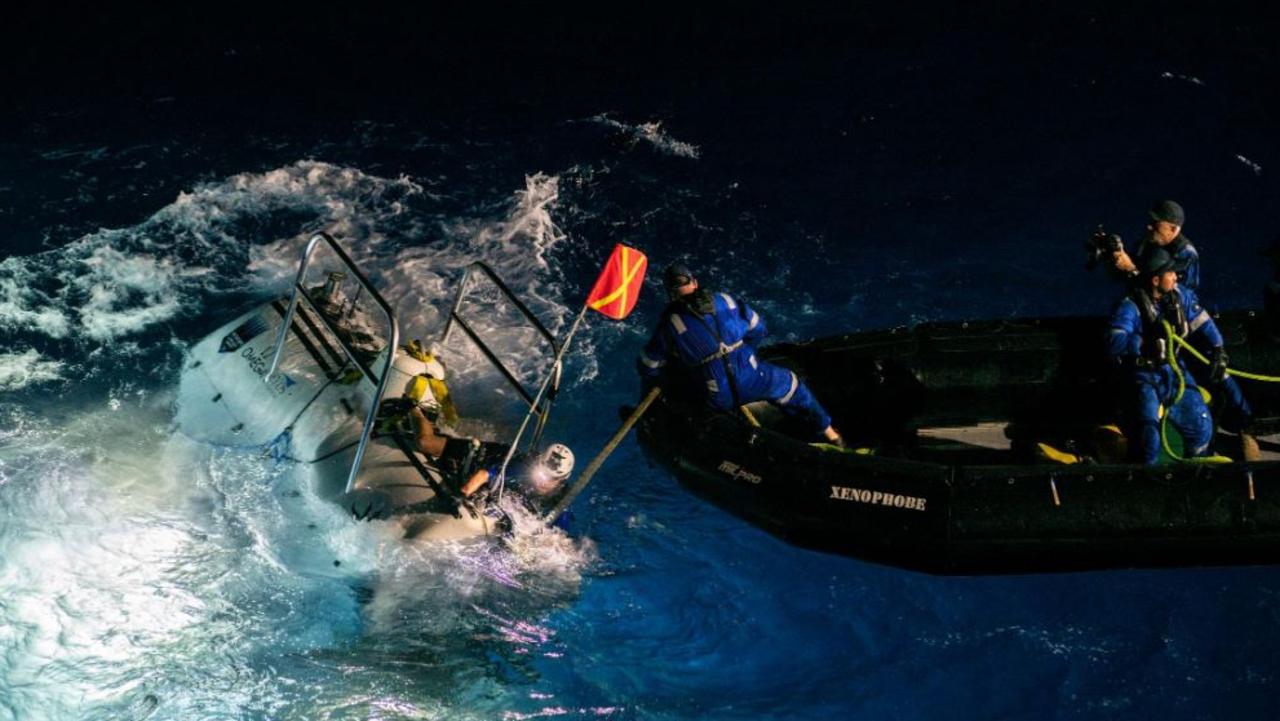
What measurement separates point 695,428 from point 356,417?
237 centimetres

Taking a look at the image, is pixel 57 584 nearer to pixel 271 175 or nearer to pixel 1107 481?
pixel 271 175

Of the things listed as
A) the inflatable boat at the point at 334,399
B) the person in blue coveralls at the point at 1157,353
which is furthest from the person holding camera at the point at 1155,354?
the inflatable boat at the point at 334,399

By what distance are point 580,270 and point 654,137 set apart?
10.2 ft

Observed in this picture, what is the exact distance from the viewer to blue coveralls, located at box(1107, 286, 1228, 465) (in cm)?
679

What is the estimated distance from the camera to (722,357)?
706cm

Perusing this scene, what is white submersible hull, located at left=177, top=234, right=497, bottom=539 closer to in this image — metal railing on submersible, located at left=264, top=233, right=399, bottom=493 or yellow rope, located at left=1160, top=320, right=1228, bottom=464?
metal railing on submersible, located at left=264, top=233, right=399, bottom=493

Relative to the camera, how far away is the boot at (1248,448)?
286 inches

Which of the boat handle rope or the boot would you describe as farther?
the boot

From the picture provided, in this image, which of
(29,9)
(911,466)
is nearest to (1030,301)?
(911,466)

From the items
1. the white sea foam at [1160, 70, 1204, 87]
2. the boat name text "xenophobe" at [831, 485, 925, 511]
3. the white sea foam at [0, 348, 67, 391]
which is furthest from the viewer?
the white sea foam at [1160, 70, 1204, 87]

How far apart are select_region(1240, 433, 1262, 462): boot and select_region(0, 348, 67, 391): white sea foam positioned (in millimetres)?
9368

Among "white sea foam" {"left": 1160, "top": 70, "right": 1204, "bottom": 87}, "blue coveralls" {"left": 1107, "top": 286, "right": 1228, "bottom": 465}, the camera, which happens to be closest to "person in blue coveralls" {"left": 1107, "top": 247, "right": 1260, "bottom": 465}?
"blue coveralls" {"left": 1107, "top": 286, "right": 1228, "bottom": 465}

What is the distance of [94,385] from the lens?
9336 millimetres

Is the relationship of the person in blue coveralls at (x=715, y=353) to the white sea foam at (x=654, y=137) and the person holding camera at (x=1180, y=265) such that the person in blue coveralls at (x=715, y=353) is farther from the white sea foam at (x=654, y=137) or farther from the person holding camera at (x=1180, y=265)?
the white sea foam at (x=654, y=137)
